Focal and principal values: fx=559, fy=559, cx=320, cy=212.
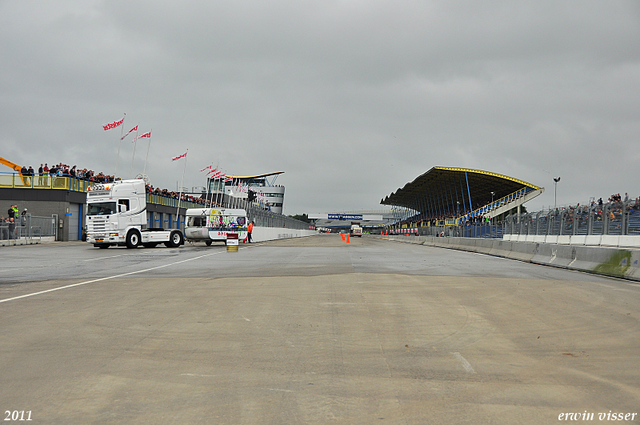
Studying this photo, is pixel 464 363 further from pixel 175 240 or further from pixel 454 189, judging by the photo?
pixel 454 189

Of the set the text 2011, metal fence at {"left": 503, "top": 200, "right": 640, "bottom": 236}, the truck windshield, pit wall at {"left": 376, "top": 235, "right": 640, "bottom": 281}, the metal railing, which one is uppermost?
the metal railing

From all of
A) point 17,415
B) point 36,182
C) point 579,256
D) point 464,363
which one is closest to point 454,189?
point 36,182

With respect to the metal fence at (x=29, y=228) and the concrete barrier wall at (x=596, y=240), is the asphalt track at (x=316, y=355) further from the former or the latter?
the metal fence at (x=29, y=228)

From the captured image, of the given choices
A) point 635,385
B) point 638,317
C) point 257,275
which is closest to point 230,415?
point 635,385

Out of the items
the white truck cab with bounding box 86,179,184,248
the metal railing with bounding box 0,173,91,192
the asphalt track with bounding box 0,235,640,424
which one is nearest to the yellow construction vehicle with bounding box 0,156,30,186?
the metal railing with bounding box 0,173,91,192

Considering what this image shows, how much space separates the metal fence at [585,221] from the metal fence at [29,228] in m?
34.0

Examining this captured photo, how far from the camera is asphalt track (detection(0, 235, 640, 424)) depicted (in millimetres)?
4238

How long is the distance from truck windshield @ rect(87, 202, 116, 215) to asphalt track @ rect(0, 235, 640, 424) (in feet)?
72.1

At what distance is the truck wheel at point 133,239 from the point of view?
108 feet

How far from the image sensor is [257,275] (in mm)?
14414

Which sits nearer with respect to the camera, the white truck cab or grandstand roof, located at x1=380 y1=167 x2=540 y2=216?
the white truck cab

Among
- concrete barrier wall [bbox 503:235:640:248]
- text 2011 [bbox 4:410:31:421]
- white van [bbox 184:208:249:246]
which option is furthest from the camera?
white van [bbox 184:208:249:246]

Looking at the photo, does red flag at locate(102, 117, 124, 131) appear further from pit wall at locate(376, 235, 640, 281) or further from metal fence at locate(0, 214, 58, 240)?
pit wall at locate(376, 235, 640, 281)

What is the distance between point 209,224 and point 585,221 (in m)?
25.9
